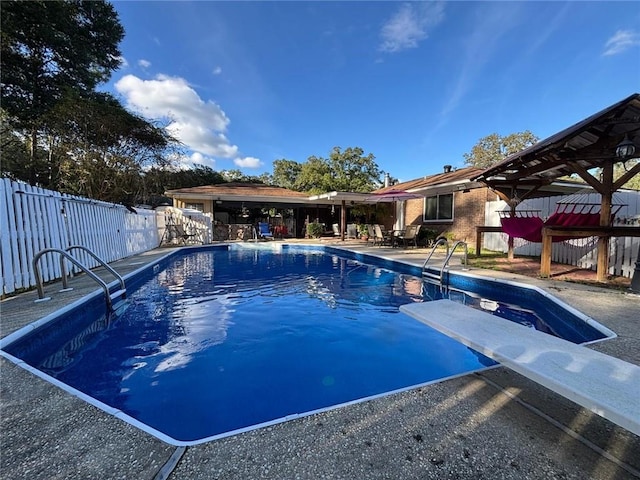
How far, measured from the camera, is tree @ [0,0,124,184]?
10.3 m

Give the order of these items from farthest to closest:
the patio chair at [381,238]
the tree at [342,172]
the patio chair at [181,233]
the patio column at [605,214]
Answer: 1. the tree at [342,172]
2. the patio chair at [181,233]
3. the patio chair at [381,238]
4. the patio column at [605,214]

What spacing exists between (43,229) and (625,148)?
33.3 ft

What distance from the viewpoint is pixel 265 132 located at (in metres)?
25.2

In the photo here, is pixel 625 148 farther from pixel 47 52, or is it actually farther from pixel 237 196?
pixel 47 52

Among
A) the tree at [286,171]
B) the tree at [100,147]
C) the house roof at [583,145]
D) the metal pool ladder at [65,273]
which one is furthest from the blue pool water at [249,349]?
the tree at [286,171]

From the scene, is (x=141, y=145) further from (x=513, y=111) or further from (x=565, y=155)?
(x=513, y=111)

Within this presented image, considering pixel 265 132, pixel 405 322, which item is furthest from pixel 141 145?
pixel 405 322

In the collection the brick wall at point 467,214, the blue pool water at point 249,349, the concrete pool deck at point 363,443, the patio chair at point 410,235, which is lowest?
the blue pool water at point 249,349

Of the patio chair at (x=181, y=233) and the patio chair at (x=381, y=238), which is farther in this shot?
the patio chair at (x=181, y=233)

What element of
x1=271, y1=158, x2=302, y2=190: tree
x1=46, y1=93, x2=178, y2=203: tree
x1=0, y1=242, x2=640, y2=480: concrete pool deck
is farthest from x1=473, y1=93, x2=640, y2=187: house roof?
x1=271, y1=158, x2=302, y2=190: tree

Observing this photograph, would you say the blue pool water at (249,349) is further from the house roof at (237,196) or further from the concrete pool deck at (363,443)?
the house roof at (237,196)

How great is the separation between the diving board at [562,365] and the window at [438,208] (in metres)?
11.5

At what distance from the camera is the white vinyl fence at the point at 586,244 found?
6.13m

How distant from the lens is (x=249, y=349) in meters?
3.53
